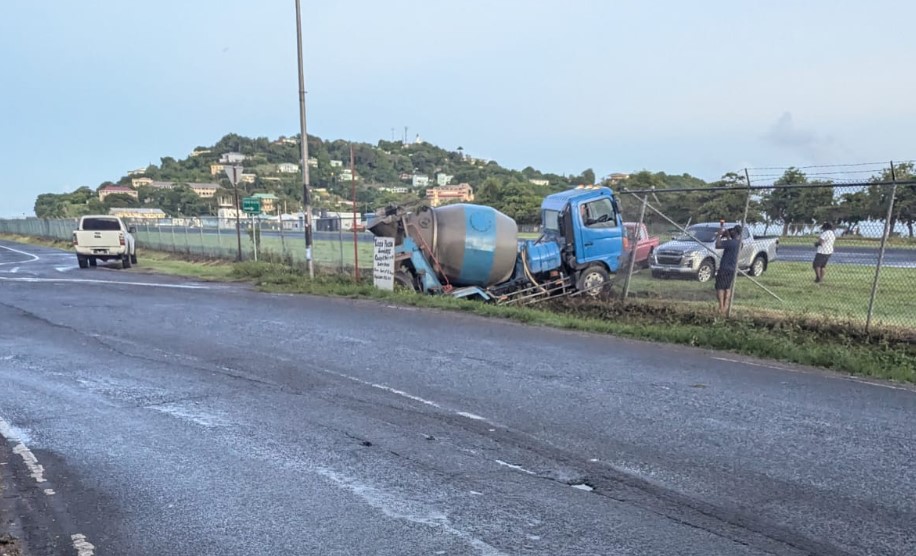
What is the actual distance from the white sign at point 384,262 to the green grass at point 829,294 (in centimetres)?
638

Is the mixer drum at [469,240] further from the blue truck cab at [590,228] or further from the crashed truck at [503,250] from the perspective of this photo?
the blue truck cab at [590,228]

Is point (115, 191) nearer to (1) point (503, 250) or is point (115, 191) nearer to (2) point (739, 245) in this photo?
(1) point (503, 250)

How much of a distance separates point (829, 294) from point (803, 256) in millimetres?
777

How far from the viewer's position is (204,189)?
9344 centimetres

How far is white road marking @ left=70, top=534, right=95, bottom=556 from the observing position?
13.8ft

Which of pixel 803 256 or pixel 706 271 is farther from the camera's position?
pixel 706 271

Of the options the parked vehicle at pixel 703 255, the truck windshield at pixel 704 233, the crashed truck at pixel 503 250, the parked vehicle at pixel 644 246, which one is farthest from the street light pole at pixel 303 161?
the truck windshield at pixel 704 233

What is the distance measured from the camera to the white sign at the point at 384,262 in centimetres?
1670

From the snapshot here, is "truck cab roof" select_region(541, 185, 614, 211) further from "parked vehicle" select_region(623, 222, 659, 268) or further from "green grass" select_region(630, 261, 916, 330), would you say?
"green grass" select_region(630, 261, 916, 330)

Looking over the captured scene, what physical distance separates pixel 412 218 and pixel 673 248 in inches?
232

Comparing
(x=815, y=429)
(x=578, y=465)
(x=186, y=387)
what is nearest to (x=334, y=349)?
(x=186, y=387)

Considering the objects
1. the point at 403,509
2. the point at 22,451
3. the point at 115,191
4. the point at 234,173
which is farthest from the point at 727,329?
the point at 115,191

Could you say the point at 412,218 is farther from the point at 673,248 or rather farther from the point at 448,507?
the point at 448,507

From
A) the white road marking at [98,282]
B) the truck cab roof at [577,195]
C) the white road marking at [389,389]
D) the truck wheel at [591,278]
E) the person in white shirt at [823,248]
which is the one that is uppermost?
the truck cab roof at [577,195]
